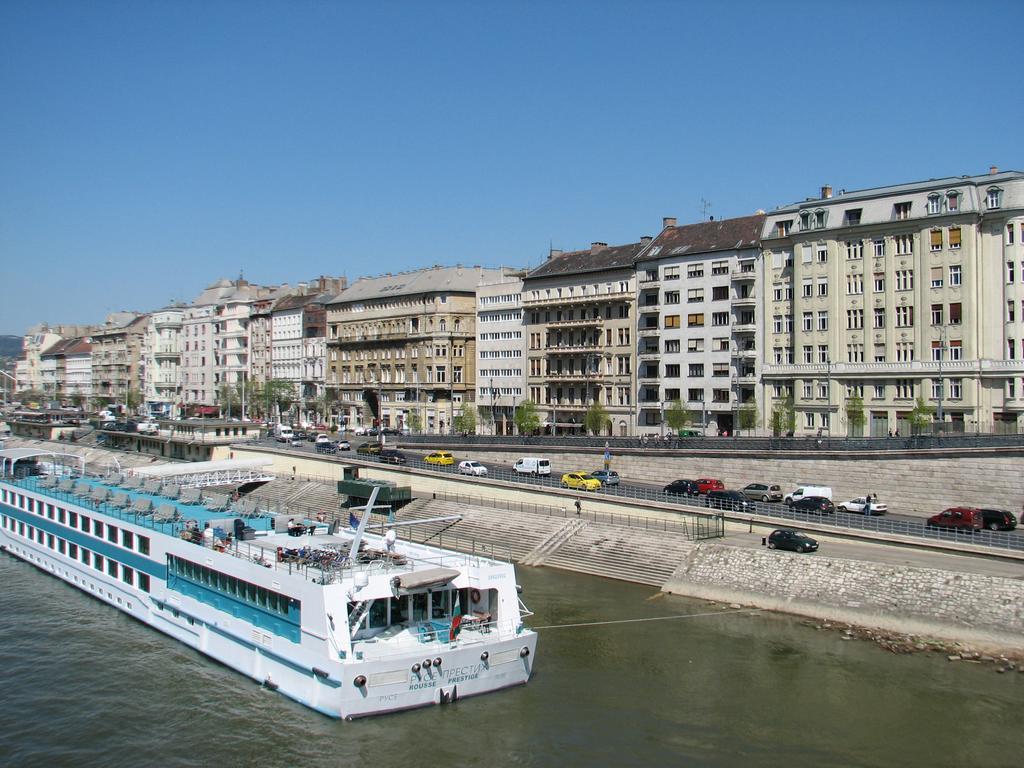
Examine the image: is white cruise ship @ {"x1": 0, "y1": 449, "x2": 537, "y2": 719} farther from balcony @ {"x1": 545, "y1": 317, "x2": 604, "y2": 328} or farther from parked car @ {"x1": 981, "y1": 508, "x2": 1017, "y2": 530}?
balcony @ {"x1": 545, "y1": 317, "x2": 604, "y2": 328}

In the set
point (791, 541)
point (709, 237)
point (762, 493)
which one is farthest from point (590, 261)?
point (791, 541)

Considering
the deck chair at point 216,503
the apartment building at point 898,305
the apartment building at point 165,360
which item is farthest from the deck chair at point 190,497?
the apartment building at point 165,360

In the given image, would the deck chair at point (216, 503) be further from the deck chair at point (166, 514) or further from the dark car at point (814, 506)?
the dark car at point (814, 506)

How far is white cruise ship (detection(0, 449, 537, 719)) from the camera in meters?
26.6

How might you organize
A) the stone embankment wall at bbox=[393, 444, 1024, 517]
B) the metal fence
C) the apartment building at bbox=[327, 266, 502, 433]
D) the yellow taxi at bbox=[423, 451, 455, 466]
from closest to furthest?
the metal fence
the stone embankment wall at bbox=[393, 444, 1024, 517]
the yellow taxi at bbox=[423, 451, 455, 466]
the apartment building at bbox=[327, 266, 502, 433]

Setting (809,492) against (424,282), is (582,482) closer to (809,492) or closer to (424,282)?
(809,492)

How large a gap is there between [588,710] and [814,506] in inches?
944

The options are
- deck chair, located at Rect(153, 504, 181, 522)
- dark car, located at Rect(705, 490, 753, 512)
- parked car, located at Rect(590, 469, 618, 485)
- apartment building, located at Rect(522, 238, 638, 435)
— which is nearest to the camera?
deck chair, located at Rect(153, 504, 181, 522)

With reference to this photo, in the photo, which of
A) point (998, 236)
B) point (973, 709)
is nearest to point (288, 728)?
point (973, 709)

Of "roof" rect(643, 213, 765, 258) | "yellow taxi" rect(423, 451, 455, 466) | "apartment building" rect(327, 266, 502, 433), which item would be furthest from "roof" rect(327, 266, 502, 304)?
"yellow taxi" rect(423, 451, 455, 466)

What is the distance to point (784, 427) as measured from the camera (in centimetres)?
6575

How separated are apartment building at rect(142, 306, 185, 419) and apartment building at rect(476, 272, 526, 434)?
6915 centimetres

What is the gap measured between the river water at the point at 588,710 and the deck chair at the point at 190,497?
24.7 feet

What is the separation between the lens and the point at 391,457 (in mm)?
72562
